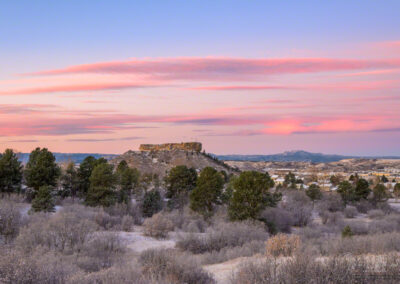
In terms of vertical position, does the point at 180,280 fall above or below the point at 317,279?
below

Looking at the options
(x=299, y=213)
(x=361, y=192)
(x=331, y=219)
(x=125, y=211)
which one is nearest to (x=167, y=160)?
(x=361, y=192)

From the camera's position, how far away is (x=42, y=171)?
2856cm

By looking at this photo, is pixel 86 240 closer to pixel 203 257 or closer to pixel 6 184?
pixel 203 257

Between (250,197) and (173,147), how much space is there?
76916 millimetres

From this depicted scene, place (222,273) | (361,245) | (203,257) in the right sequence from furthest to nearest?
(203,257)
(361,245)
(222,273)

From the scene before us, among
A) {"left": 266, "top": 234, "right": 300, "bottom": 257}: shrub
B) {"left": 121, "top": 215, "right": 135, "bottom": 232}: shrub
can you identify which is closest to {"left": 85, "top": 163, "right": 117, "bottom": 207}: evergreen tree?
{"left": 121, "top": 215, "right": 135, "bottom": 232}: shrub

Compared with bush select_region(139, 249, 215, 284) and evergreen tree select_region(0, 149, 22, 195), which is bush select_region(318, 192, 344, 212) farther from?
bush select_region(139, 249, 215, 284)

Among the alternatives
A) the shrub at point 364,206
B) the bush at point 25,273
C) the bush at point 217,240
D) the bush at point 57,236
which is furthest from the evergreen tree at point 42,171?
the shrub at point 364,206

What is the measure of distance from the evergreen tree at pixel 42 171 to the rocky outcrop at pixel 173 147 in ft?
217

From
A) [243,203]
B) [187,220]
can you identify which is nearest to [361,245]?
[243,203]

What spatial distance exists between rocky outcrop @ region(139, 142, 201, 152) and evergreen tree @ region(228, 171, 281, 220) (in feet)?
235

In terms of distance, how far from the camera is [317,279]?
20.3ft

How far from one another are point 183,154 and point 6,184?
2435 inches

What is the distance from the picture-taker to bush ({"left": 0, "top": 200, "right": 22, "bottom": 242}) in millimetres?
16144
